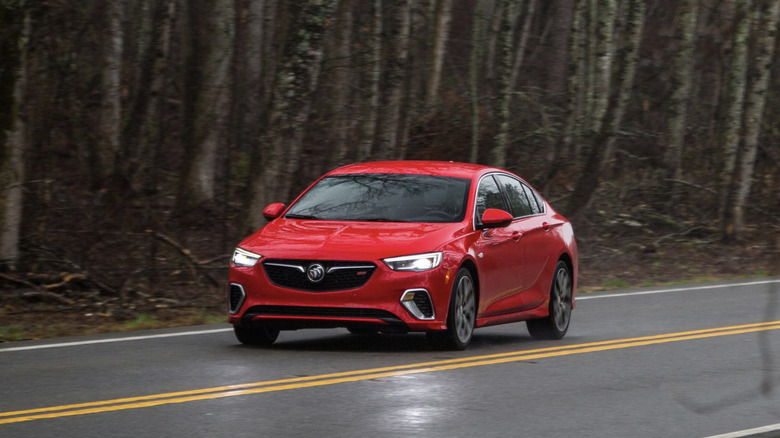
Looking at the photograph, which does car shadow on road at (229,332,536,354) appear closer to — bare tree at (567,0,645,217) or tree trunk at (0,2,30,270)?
tree trunk at (0,2,30,270)

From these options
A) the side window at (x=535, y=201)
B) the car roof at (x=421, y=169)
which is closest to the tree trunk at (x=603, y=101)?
the side window at (x=535, y=201)

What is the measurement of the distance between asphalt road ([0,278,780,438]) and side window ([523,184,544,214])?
134 centimetres

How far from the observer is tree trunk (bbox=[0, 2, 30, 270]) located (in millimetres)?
15117

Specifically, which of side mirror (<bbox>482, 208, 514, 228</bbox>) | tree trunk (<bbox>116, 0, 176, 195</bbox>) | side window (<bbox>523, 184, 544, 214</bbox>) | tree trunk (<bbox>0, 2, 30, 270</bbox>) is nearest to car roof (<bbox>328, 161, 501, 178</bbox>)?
side mirror (<bbox>482, 208, 514, 228</bbox>)

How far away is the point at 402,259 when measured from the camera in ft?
34.7

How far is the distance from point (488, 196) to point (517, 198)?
0.85m

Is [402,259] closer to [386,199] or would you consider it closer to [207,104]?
[386,199]

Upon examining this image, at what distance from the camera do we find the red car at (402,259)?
34.6 feet

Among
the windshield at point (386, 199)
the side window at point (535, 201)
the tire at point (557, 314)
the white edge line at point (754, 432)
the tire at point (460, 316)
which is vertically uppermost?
the windshield at point (386, 199)

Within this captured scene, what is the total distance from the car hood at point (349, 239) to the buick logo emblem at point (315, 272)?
0.07 meters

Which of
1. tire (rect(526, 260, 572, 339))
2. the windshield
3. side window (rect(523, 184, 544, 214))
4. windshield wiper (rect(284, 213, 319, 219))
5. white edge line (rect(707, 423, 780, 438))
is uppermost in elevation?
the windshield

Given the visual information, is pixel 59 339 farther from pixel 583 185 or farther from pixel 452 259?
pixel 583 185

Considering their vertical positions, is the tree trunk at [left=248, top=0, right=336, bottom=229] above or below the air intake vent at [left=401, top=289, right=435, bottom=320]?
above

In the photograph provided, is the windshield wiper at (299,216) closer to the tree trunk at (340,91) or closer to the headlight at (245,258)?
the headlight at (245,258)
